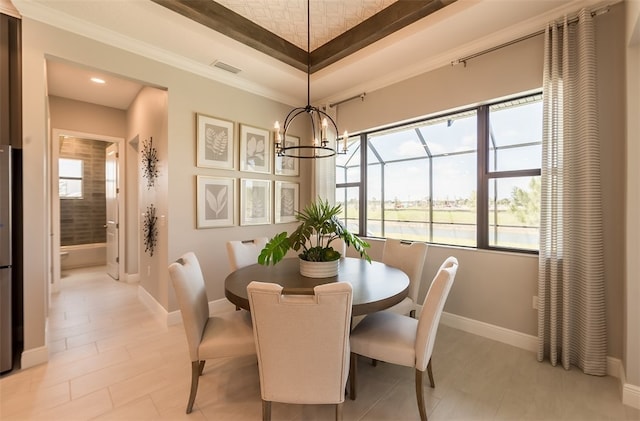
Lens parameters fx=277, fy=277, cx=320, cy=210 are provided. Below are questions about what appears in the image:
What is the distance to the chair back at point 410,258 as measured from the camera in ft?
8.29

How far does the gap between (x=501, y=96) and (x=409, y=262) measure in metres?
1.77

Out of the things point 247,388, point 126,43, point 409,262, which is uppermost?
point 126,43

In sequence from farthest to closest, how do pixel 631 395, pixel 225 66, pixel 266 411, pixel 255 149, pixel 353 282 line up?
pixel 255 149
pixel 225 66
pixel 353 282
pixel 631 395
pixel 266 411

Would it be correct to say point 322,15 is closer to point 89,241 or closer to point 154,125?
point 154,125

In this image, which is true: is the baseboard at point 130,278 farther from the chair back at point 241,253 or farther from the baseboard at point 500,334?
the baseboard at point 500,334

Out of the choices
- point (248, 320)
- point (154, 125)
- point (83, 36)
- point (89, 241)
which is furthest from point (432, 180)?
point (89, 241)

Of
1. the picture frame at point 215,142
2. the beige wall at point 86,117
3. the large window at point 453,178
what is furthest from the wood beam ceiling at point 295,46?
the beige wall at point 86,117

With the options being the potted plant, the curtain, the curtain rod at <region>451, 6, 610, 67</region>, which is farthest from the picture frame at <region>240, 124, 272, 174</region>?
the curtain

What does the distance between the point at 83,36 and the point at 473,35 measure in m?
3.52

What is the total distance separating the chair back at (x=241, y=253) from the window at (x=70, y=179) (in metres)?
5.37

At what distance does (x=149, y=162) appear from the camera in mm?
3482

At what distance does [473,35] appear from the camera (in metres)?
2.56

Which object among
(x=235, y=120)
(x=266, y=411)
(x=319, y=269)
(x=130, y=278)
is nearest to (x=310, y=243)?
(x=319, y=269)

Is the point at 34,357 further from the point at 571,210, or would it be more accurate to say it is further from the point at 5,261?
the point at 571,210
